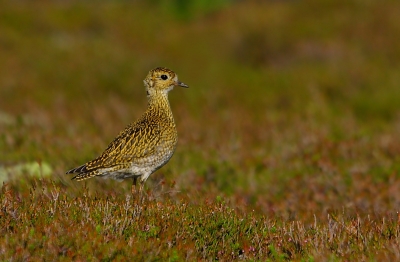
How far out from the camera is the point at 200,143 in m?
12.1

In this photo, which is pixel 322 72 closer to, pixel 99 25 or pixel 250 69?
pixel 250 69

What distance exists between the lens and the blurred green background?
9.64m

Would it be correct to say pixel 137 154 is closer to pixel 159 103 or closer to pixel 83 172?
pixel 83 172

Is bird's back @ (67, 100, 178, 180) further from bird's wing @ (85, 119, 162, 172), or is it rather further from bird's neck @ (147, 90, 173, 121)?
bird's neck @ (147, 90, 173, 121)

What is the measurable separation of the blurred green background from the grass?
0.21 ft

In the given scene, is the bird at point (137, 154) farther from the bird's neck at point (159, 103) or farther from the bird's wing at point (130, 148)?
the bird's neck at point (159, 103)

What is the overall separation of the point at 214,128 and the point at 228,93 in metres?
5.57

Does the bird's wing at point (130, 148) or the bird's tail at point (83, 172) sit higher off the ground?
the bird's wing at point (130, 148)

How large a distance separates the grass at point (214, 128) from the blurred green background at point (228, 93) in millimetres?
64

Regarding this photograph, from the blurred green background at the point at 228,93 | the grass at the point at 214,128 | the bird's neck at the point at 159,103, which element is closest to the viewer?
the grass at the point at 214,128

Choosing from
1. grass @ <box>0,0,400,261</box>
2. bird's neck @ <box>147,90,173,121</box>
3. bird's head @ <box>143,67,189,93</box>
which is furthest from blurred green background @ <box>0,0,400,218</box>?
bird's head @ <box>143,67,189,93</box>

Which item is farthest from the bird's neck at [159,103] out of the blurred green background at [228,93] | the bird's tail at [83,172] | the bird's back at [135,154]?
the bird's tail at [83,172]

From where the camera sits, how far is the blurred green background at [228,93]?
9.64m

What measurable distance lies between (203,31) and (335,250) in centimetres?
2454
